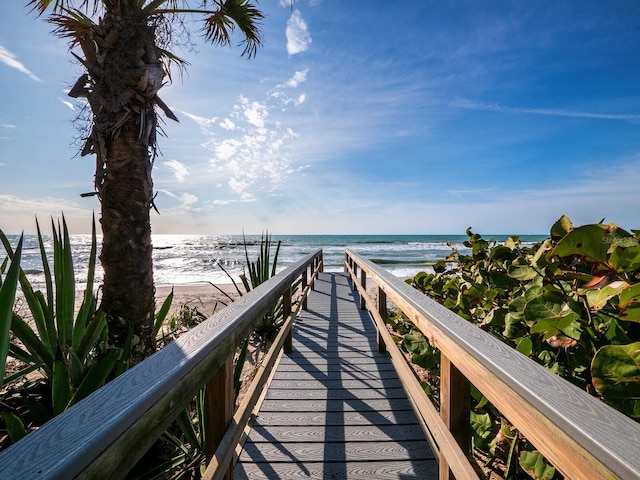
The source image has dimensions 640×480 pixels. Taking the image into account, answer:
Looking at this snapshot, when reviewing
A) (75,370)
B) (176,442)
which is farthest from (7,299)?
(176,442)

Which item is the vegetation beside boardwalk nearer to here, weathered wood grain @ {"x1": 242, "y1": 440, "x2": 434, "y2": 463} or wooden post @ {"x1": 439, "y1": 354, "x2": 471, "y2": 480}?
weathered wood grain @ {"x1": 242, "y1": 440, "x2": 434, "y2": 463}

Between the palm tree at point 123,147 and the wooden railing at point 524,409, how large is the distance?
200cm

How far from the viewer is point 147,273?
8.06 feet

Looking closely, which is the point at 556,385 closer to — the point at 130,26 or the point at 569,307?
the point at 569,307

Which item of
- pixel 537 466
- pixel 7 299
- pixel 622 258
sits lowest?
pixel 537 466

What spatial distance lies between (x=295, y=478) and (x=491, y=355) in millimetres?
1216

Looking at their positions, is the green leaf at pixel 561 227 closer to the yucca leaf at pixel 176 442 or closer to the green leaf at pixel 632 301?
the green leaf at pixel 632 301

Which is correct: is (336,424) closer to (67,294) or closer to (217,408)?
(217,408)

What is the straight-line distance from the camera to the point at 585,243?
92cm

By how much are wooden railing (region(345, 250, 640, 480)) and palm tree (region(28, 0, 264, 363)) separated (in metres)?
2.00

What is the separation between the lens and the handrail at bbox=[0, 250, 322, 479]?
0.48m

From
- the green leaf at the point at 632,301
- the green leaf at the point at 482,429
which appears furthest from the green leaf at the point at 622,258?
the green leaf at the point at 482,429

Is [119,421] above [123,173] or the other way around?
the other way around

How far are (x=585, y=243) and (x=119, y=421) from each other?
119 cm
